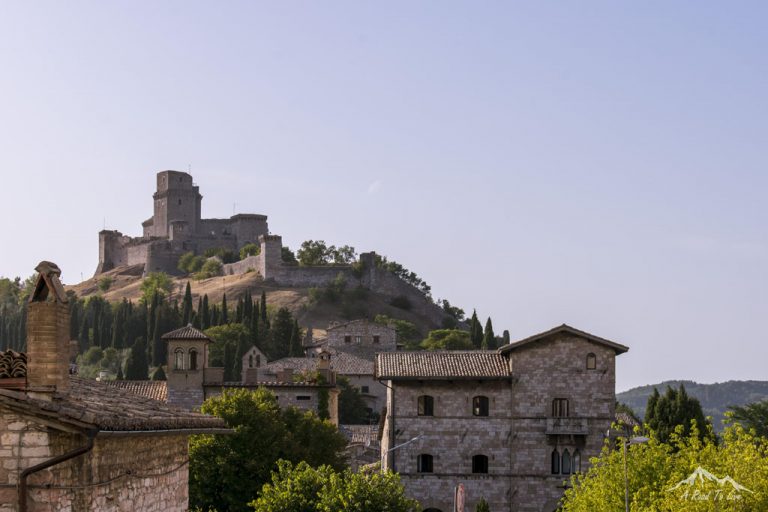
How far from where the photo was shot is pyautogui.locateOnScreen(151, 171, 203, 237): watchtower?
633 feet

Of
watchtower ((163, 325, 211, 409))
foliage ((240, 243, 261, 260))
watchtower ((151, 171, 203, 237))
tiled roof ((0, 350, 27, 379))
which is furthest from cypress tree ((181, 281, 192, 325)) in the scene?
tiled roof ((0, 350, 27, 379))

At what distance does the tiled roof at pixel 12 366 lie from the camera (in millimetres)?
12031

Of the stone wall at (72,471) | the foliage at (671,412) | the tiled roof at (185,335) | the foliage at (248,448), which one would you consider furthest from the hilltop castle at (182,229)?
the stone wall at (72,471)

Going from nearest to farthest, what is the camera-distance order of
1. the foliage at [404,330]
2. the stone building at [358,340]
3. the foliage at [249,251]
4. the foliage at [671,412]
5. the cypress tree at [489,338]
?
1. the foliage at [671,412]
2. the cypress tree at [489,338]
3. the stone building at [358,340]
4. the foliage at [404,330]
5. the foliage at [249,251]

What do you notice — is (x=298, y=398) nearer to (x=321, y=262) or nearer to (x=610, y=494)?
(x=610, y=494)

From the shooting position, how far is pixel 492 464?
51.8 meters

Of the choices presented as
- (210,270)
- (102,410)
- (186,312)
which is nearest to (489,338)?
(186,312)

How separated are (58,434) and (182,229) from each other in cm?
18085

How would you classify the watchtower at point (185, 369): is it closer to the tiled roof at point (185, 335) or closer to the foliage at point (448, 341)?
the tiled roof at point (185, 335)

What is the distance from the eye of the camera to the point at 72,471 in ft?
38.8

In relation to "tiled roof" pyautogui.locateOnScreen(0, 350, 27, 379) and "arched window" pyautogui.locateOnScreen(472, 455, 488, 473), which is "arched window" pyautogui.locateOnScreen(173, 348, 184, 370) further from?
"tiled roof" pyautogui.locateOnScreen(0, 350, 27, 379)

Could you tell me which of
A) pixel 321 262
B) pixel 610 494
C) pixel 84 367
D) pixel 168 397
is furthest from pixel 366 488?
pixel 321 262

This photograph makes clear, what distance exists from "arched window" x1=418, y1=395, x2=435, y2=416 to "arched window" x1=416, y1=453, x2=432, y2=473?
70.8 inches

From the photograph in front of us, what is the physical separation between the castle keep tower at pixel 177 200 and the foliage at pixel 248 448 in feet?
483
